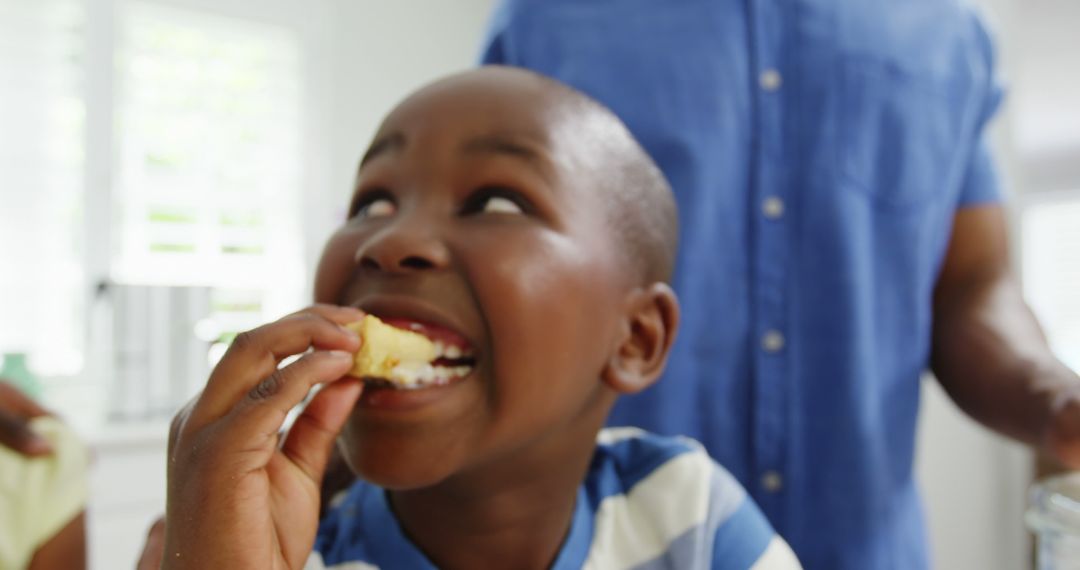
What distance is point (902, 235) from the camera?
0.76m

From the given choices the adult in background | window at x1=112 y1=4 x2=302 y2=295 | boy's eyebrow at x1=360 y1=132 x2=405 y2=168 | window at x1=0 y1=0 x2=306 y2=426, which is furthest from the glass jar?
window at x1=112 y1=4 x2=302 y2=295

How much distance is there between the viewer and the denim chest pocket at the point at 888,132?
0.76m

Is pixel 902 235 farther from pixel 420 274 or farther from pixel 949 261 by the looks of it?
pixel 420 274

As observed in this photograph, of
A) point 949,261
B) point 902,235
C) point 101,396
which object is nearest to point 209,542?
point 902,235

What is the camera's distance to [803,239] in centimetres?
76

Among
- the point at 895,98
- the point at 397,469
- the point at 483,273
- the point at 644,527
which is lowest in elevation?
the point at 644,527

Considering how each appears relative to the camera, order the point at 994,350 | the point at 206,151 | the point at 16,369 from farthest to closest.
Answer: the point at 206,151
the point at 16,369
the point at 994,350

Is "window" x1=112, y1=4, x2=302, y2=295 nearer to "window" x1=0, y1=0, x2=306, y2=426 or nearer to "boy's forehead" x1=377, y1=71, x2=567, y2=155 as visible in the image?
"window" x1=0, y1=0, x2=306, y2=426

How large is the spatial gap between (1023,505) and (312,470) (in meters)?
1.82

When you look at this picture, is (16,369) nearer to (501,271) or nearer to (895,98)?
(501,271)

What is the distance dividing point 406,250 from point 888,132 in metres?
0.54

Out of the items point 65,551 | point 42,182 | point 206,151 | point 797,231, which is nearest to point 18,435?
point 65,551

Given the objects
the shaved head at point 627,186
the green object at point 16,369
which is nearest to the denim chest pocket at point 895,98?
the shaved head at point 627,186

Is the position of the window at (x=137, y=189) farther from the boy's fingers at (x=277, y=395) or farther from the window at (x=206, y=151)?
the boy's fingers at (x=277, y=395)
